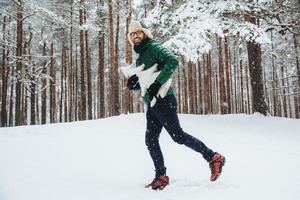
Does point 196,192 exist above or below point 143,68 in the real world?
below

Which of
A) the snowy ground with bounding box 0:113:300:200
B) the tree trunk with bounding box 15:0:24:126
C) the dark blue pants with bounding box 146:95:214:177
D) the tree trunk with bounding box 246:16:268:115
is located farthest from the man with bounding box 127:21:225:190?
the tree trunk with bounding box 15:0:24:126

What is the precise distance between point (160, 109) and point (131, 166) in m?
1.61

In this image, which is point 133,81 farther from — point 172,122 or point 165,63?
point 172,122

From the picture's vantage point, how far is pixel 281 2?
512 inches

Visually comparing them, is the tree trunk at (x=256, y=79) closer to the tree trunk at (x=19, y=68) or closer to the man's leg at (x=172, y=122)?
the man's leg at (x=172, y=122)

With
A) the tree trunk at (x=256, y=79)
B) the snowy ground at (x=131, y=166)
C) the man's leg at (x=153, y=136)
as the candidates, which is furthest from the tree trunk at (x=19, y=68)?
the man's leg at (x=153, y=136)

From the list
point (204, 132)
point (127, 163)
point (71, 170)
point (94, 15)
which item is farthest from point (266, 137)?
point (94, 15)

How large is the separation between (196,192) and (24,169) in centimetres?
238

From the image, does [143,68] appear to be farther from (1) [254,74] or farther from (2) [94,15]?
(2) [94,15]

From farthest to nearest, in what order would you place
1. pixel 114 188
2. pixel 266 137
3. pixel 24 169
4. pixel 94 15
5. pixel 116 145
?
pixel 94 15 → pixel 266 137 → pixel 116 145 → pixel 24 169 → pixel 114 188

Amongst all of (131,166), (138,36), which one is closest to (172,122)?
(138,36)

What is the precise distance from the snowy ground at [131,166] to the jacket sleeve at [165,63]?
3.79 feet

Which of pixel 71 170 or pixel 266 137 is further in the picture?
pixel 266 137

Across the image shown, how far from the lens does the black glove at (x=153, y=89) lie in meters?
3.66
